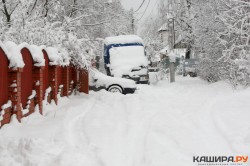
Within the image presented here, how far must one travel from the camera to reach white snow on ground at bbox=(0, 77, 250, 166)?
5.04 meters

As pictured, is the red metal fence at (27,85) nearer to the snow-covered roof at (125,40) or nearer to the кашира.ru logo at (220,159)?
the кашира.ru logo at (220,159)

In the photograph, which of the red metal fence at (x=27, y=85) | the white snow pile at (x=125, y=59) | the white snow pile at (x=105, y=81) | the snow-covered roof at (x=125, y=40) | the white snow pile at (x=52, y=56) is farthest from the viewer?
the snow-covered roof at (x=125, y=40)

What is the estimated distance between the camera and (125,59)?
63.0ft

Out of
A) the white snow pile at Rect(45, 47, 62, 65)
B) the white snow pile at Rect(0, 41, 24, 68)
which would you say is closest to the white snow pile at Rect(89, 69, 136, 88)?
the white snow pile at Rect(45, 47, 62, 65)

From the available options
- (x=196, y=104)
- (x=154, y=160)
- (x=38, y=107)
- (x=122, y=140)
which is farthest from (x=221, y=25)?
(x=154, y=160)

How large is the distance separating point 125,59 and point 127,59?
0.36 ft

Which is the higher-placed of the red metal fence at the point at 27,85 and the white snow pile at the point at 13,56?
the white snow pile at the point at 13,56

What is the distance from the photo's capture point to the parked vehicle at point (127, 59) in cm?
1881

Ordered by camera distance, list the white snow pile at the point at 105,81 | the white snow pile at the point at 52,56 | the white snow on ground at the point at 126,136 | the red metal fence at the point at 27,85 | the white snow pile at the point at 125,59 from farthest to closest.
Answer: the white snow pile at the point at 125,59 → the white snow pile at the point at 105,81 → the white snow pile at the point at 52,56 → the red metal fence at the point at 27,85 → the white snow on ground at the point at 126,136

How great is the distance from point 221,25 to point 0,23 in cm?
985

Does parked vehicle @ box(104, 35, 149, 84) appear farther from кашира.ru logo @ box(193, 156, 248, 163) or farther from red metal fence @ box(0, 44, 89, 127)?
кашира.ru logo @ box(193, 156, 248, 163)

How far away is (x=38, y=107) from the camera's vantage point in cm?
907

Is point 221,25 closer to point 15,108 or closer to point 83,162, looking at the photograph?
point 15,108

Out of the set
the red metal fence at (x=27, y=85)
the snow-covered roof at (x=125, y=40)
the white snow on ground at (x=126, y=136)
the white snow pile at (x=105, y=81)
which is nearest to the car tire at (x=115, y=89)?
the white snow pile at (x=105, y=81)
